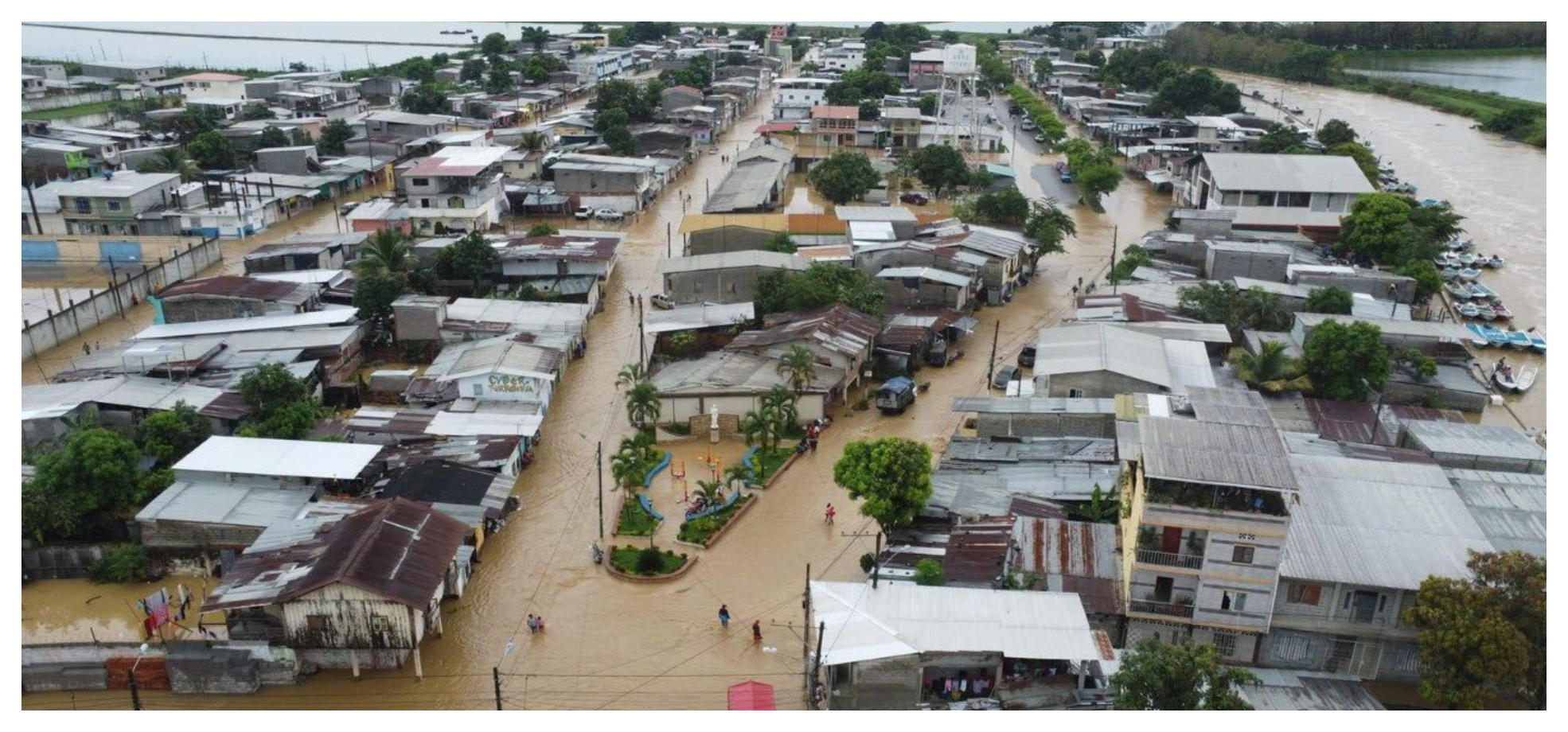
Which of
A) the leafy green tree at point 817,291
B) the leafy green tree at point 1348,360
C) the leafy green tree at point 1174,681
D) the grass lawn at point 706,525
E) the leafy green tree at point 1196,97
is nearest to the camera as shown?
the leafy green tree at point 1174,681

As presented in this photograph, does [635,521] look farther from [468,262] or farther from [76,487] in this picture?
[468,262]

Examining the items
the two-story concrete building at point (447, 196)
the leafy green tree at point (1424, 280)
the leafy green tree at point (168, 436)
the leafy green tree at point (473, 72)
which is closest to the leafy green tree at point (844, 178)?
the two-story concrete building at point (447, 196)

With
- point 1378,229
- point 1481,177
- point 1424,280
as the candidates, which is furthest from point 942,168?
point 1481,177

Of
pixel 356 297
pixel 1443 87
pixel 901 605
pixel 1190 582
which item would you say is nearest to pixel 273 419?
pixel 356 297

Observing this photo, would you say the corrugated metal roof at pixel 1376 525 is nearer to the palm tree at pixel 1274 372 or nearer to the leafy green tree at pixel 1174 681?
the leafy green tree at pixel 1174 681

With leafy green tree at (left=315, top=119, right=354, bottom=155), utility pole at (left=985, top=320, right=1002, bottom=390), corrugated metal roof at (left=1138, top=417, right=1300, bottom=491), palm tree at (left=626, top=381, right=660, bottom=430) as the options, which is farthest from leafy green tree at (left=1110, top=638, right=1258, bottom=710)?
leafy green tree at (left=315, top=119, right=354, bottom=155)

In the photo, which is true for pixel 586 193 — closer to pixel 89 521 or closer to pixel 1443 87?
pixel 89 521
